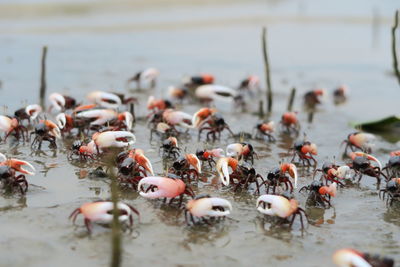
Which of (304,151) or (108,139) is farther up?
(108,139)

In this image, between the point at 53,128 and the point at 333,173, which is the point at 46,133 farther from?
the point at 333,173

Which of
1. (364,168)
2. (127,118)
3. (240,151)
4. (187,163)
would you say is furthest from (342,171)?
(127,118)

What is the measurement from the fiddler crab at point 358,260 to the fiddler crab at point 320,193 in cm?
140

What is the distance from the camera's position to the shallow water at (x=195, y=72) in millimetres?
4734

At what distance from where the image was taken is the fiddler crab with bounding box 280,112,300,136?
859 cm

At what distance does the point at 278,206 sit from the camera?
5102 millimetres

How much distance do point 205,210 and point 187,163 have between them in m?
1.15

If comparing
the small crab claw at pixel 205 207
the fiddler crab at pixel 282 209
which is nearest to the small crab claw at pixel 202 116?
the fiddler crab at pixel 282 209

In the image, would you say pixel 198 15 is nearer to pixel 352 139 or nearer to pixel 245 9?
pixel 245 9

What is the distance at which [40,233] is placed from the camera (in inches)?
191

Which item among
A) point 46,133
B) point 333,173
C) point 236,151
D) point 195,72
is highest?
point 195,72

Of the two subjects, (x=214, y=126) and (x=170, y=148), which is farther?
(x=214, y=126)

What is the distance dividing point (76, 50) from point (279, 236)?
10.7 meters

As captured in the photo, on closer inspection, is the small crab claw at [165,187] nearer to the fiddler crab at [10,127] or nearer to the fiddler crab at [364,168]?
the fiddler crab at [364,168]
